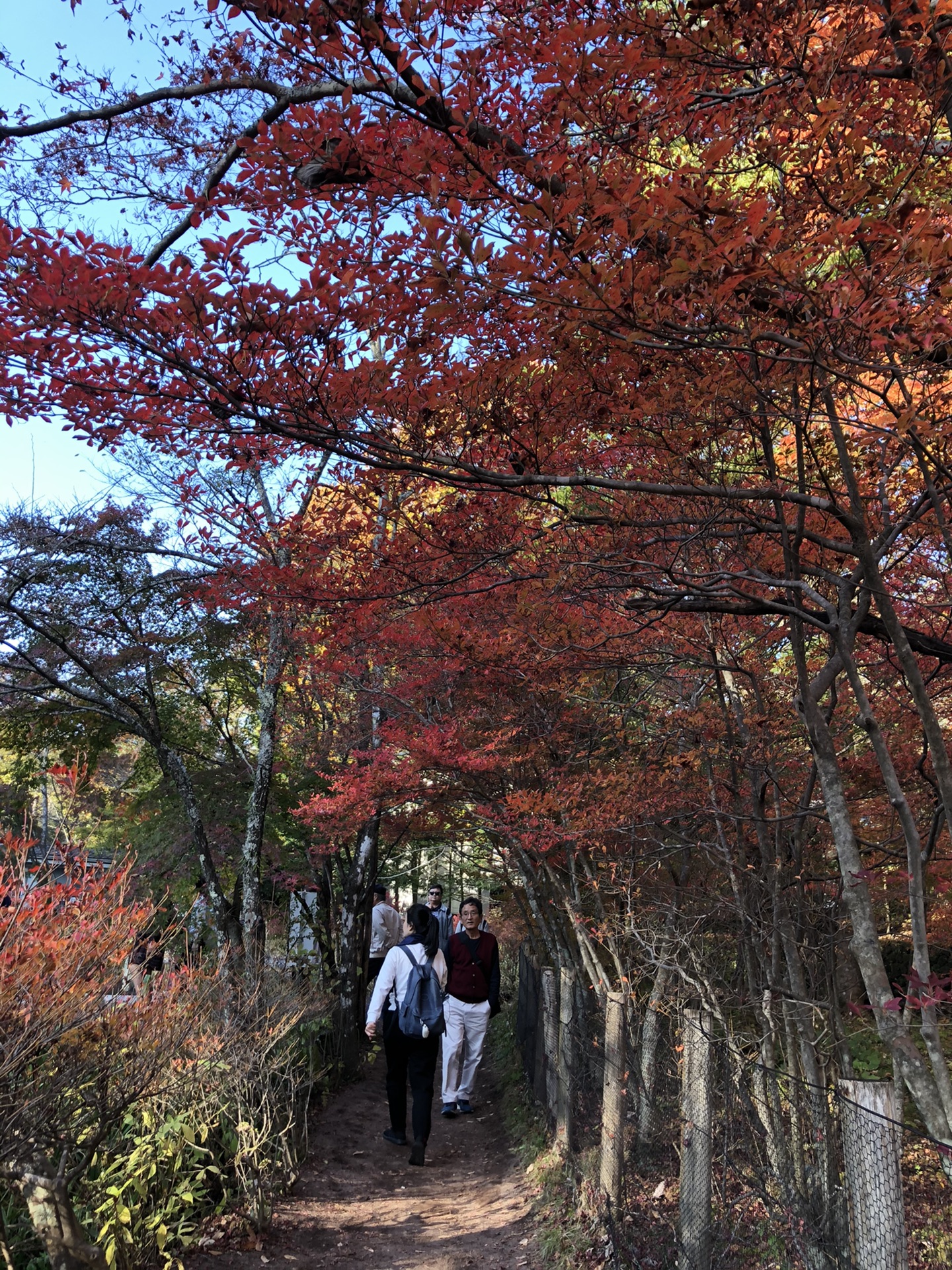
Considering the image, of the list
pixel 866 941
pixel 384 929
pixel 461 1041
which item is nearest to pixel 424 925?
pixel 461 1041

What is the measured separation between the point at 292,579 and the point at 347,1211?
3.86 m

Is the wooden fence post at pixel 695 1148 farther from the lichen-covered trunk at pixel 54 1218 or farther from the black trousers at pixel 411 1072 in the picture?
the black trousers at pixel 411 1072

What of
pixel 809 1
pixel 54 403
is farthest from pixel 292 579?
pixel 809 1

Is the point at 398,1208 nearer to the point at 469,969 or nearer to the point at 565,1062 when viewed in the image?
Answer: the point at 565,1062

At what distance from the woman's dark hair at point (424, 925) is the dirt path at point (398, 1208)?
150cm

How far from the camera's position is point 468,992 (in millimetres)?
7648

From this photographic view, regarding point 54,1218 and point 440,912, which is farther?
point 440,912

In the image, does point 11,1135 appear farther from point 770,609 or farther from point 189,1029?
point 770,609

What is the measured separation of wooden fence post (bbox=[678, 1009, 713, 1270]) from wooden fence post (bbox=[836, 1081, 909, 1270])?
1.16m

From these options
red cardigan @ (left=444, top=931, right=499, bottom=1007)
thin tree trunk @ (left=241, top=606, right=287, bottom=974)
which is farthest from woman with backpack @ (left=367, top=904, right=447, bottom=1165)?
thin tree trunk @ (left=241, top=606, right=287, bottom=974)

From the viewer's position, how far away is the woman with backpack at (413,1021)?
21.9 ft

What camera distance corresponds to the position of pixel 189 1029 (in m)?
4.85

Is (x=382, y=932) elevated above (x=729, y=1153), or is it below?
above

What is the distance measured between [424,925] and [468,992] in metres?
1.03
